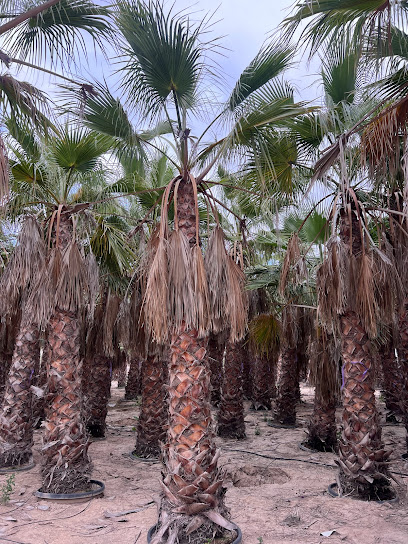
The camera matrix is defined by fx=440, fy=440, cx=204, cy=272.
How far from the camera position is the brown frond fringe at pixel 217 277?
200 inches

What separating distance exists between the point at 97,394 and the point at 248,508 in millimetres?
5718

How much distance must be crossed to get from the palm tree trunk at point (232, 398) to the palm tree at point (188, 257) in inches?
225

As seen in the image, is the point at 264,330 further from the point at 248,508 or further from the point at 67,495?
the point at 67,495

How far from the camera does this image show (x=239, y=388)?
10875 mm

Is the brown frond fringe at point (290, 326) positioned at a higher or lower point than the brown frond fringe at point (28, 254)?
lower

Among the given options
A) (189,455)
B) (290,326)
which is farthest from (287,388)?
(189,455)

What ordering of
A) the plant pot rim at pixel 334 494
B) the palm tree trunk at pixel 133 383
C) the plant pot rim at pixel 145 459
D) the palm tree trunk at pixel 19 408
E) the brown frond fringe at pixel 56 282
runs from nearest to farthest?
the plant pot rim at pixel 334 494 < the brown frond fringe at pixel 56 282 < the palm tree trunk at pixel 19 408 < the plant pot rim at pixel 145 459 < the palm tree trunk at pixel 133 383

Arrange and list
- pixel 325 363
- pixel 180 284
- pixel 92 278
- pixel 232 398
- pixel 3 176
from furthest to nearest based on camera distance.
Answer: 1. pixel 232 398
2. pixel 325 363
3. pixel 92 278
4. pixel 180 284
5. pixel 3 176

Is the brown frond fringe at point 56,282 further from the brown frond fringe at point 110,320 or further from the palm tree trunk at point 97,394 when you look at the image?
the palm tree trunk at point 97,394

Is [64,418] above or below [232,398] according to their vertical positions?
below

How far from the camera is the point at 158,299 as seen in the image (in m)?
4.62

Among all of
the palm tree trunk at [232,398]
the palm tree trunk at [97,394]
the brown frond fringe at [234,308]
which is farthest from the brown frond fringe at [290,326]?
the brown frond fringe at [234,308]

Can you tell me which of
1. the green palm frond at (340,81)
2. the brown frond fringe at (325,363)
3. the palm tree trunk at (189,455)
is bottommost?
the palm tree trunk at (189,455)

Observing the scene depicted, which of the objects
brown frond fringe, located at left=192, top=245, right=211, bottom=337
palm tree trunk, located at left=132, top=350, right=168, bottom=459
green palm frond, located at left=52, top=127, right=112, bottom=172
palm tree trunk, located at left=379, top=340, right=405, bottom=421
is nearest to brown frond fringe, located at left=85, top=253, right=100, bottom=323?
green palm frond, located at left=52, top=127, right=112, bottom=172
